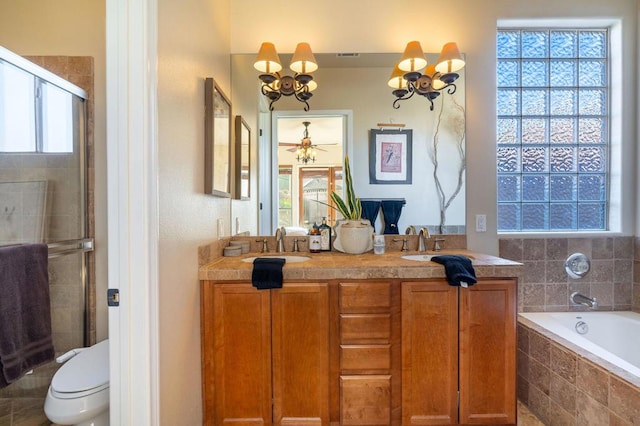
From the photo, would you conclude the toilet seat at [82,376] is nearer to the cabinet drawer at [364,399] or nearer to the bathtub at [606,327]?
the cabinet drawer at [364,399]

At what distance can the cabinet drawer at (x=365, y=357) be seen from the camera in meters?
1.50

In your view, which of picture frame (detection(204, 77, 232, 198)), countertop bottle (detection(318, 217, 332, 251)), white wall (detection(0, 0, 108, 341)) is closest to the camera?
picture frame (detection(204, 77, 232, 198))

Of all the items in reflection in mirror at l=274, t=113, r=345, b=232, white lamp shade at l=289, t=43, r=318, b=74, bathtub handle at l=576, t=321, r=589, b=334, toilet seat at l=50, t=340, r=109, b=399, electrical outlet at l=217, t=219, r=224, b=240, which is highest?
white lamp shade at l=289, t=43, r=318, b=74

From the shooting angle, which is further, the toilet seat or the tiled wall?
the tiled wall

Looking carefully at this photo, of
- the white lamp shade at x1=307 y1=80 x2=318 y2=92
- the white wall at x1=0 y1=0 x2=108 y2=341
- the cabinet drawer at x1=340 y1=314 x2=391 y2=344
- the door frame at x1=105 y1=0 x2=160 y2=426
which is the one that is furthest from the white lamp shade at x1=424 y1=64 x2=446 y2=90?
the white wall at x1=0 y1=0 x2=108 y2=341

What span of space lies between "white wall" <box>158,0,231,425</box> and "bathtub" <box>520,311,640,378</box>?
2131 mm

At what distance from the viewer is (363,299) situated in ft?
4.95

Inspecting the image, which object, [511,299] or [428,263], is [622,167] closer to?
[511,299]

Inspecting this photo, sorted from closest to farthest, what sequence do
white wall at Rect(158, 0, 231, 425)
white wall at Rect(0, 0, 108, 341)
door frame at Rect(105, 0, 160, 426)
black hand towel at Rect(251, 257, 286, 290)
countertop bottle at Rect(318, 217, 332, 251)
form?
door frame at Rect(105, 0, 160, 426), white wall at Rect(158, 0, 231, 425), black hand towel at Rect(251, 257, 286, 290), white wall at Rect(0, 0, 108, 341), countertop bottle at Rect(318, 217, 332, 251)

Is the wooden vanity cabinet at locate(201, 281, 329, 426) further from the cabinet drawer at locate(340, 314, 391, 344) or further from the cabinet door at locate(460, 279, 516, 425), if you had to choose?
the cabinet door at locate(460, 279, 516, 425)

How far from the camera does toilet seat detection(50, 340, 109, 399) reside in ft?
4.08

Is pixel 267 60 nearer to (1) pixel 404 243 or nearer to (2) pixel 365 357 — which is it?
(1) pixel 404 243

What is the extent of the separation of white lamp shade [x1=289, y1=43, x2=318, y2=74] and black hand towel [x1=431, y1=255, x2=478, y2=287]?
5.11 ft

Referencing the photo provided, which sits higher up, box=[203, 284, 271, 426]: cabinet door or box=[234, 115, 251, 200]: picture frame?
box=[234, 115, 251, 200]: picture frame
